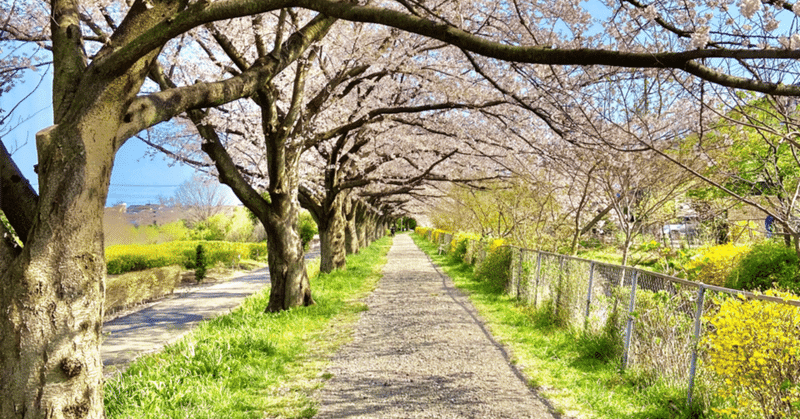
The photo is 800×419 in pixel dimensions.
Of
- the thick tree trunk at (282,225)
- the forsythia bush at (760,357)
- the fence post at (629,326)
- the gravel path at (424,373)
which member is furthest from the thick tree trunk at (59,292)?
the fence post at (629,326)

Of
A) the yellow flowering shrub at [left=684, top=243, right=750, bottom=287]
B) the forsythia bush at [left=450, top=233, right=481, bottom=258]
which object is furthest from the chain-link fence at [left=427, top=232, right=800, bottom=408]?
the forsythia bush at [left=450, top=233, right=481, bottom=258]

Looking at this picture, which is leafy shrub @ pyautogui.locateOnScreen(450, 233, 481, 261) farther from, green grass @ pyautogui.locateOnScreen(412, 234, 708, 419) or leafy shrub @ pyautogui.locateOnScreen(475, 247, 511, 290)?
green grass @ pyautogui.locateOnScreen(412, 234, 708, 419)

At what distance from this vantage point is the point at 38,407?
10.7 ft

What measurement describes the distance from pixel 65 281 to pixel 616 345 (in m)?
5.64

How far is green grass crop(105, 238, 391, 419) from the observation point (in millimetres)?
4371

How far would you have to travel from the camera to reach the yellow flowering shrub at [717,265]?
9.21 metres

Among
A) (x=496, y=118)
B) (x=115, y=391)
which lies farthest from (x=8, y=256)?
(x=496, y=118)

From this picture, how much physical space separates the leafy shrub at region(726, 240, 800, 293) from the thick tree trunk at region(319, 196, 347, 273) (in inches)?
407

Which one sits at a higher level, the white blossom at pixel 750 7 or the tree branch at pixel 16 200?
the white blossom at pixel 750 7

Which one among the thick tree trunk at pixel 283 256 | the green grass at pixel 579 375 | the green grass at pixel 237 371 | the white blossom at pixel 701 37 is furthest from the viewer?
the thick tree trunk at pixel 283 256

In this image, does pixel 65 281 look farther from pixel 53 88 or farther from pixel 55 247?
pixel 53 88

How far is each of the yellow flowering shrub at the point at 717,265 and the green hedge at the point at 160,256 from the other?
18.4 m

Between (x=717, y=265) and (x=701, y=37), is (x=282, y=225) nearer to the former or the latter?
(x=701, y=37)

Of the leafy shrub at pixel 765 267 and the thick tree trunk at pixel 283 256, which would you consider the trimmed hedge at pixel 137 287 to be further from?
the leafy shrub at pixel 765 267
